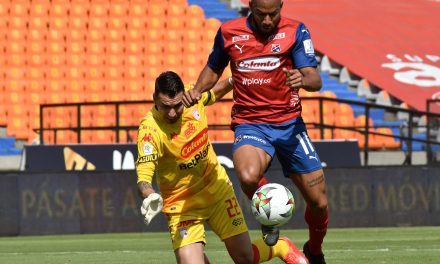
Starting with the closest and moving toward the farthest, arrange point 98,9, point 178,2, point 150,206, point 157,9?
point 150,206 < point 98,9 < point 157,9 < point 178,2

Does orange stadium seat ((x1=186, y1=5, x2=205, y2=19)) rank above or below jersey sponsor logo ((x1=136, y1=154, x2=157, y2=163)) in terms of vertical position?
below

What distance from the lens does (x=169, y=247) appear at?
14477 mm

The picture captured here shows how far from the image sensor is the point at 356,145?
19547 mm

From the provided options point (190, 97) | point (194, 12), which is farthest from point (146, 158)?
point (194, 12)

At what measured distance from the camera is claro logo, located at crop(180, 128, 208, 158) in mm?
8617

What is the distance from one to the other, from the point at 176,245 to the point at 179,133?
86cm

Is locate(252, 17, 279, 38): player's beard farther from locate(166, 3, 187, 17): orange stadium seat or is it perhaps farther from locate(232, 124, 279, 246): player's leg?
locate(166, 3, 187, 17): orange stadium seat

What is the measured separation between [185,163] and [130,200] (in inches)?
354

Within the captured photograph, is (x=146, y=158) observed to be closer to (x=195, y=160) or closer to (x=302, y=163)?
(x=195, y=160)

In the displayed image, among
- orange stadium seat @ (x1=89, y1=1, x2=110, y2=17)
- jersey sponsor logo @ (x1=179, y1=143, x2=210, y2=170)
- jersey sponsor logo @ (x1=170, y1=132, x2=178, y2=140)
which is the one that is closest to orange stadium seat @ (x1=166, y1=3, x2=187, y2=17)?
orange stadium seat @ (x1=89, y1=1, x2=110, y2=17)

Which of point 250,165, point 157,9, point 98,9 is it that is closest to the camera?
point 250,165

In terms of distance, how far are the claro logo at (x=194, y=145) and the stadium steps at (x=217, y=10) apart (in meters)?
19.3

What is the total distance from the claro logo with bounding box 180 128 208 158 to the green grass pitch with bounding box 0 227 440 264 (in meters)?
3.23

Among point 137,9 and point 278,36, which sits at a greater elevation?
point 278,36
